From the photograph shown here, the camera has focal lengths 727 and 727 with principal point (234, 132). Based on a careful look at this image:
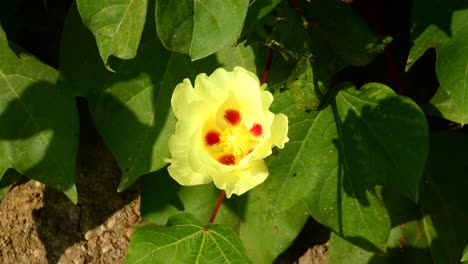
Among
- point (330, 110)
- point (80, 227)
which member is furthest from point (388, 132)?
point (80, 227)

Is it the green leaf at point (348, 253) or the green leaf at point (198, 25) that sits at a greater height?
the green leaf at point (198, 25)

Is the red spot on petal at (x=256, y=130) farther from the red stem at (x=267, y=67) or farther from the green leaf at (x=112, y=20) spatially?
the green leaf at (x=112, y=20)

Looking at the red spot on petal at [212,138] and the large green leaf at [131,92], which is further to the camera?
the large green leaf at [131,92]

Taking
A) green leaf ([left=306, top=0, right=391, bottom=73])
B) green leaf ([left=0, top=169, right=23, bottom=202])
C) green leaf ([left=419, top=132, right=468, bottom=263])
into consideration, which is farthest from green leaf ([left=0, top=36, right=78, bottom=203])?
green leaf ([left=419, top=132, right=468, bottom=263])

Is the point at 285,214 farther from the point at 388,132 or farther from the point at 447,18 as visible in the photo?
the point at 447,18

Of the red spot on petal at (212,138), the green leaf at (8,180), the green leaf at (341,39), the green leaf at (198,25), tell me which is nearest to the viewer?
the green leaf at (198,25)

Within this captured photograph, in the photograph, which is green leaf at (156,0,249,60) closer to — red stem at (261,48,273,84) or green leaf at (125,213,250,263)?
red stem at (261,48,273,84)

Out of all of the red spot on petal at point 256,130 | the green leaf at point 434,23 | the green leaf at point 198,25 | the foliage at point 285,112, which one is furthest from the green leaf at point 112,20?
the green leaf at point 434,23
